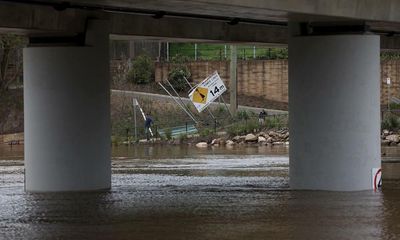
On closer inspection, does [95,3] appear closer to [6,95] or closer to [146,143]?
[146,143]

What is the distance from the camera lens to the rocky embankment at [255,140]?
167 ft

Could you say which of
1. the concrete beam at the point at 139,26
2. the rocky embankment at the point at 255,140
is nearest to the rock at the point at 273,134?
the rocky embankment at the point at 255,140

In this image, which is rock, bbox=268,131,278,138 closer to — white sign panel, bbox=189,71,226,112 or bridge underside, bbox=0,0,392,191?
white sign panel, bbox=189,71,226,112

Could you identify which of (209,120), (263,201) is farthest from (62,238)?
(209,120)

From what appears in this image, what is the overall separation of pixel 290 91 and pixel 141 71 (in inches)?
1563

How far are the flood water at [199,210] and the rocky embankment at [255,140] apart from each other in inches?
729

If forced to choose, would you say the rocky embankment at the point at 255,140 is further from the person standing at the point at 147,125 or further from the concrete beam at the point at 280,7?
the concrete beam at the point at 280,7

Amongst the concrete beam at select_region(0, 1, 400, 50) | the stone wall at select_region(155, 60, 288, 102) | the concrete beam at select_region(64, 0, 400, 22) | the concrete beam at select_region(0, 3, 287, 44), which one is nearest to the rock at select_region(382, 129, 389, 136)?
the stone wall at select_region(155, 60, 288, 102)

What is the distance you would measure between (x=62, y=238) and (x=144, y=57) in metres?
49.0

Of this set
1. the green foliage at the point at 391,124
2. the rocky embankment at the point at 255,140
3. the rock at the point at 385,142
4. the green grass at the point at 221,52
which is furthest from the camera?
the green grass at the point at 221,52

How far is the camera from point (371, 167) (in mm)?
24766

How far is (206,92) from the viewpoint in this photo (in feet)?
182

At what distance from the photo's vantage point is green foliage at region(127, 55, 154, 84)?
213ft

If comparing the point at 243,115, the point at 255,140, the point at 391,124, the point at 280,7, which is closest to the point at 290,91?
the point at 280,7
